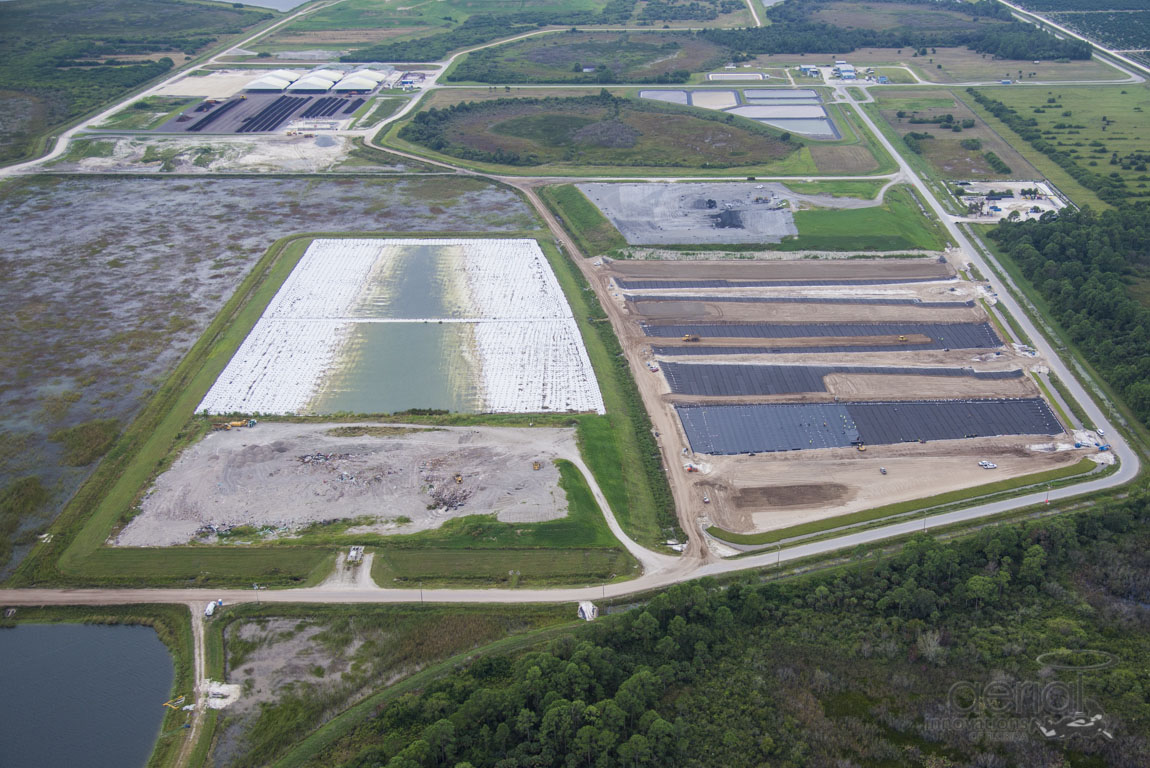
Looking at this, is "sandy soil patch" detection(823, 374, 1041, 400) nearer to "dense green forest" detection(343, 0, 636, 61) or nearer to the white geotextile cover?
the white geotextile cover

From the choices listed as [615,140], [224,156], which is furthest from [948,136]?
[224,156]

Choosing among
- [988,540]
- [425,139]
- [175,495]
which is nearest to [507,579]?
[175,495]

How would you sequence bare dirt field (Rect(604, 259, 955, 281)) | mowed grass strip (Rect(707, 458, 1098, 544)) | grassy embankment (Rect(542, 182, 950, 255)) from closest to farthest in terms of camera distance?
1. mowed grass strip (Rect(707, 458, 1098, 544))
2. bare dirt field (Rect(604, 259, 955, 281))
3. grassy embankment (Rect(542, 182, 950, 255))

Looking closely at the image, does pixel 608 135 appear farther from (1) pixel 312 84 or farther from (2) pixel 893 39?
(2) pixel 893 39

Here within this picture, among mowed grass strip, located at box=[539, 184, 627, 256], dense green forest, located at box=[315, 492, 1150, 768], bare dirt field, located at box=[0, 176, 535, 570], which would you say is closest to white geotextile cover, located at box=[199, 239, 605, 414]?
mowed grass strip, located at box=[539, 184, 627, 256]

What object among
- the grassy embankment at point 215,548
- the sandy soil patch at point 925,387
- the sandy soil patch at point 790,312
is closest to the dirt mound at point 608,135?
the sandy soil patch at point 790,312

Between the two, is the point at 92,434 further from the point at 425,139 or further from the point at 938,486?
the point at 425,139
